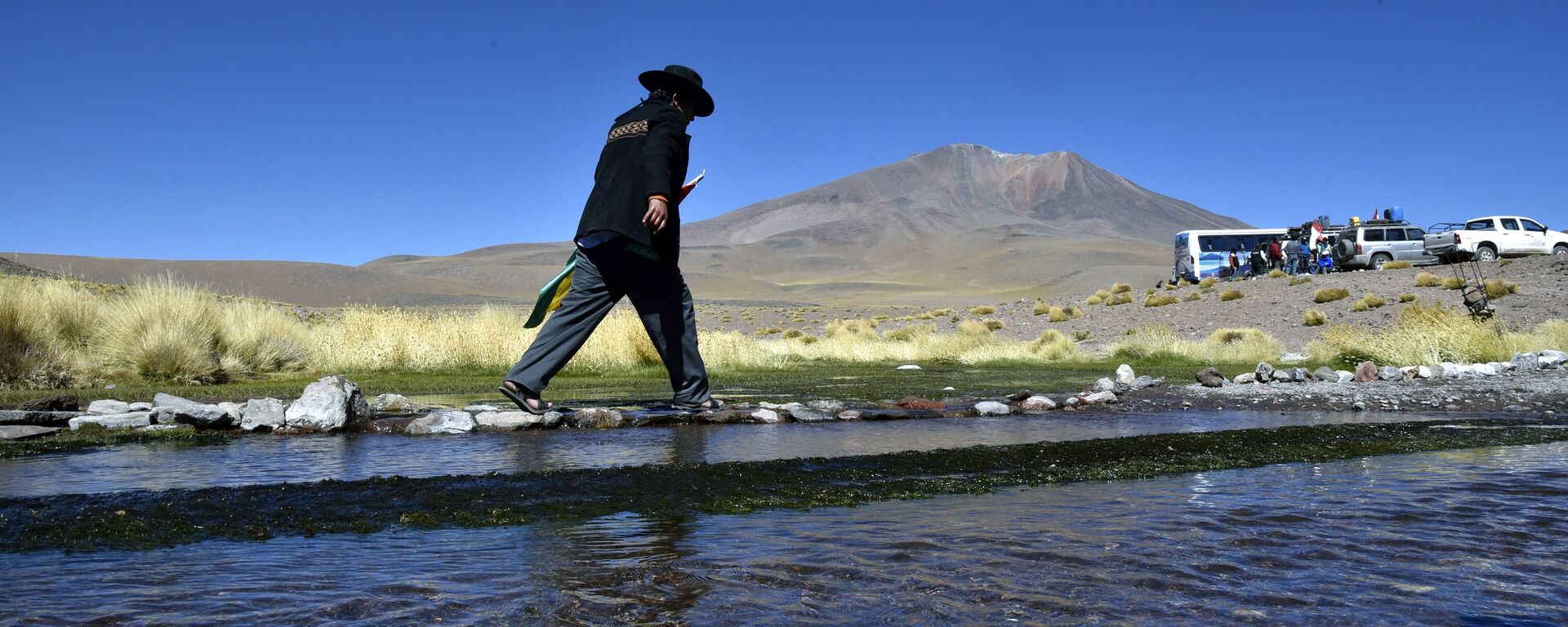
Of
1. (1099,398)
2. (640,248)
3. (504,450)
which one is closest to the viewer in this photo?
(504,450)

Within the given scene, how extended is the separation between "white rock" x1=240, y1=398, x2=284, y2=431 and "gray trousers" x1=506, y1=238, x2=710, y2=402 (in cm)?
138

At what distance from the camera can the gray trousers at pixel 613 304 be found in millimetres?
7082

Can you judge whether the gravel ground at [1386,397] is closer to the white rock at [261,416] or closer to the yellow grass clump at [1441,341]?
the yellow grass clump at [1441,341]

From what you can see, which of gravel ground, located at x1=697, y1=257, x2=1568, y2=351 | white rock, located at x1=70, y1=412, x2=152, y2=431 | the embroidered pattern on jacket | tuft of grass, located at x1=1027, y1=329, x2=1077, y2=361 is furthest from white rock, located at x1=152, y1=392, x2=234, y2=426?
gravel ground, located at x1=697, y1=257, x2=1568, y2=351

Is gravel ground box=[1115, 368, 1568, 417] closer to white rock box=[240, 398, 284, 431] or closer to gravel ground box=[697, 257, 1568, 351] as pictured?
white rock box=[240, 398, 284, 431]

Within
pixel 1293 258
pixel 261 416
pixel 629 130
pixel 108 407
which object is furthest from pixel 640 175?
pixel 1293 258

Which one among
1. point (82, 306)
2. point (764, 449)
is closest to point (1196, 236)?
point (82, 306)

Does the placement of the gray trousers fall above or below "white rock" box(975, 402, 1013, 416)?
above

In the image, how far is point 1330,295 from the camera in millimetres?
26109

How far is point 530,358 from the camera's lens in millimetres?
7016

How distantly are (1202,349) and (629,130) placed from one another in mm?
16404

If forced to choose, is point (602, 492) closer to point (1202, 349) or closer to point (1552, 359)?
point (1552, 359)

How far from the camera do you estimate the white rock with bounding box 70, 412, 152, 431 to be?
618cm

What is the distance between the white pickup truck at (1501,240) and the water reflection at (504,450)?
36.3m
